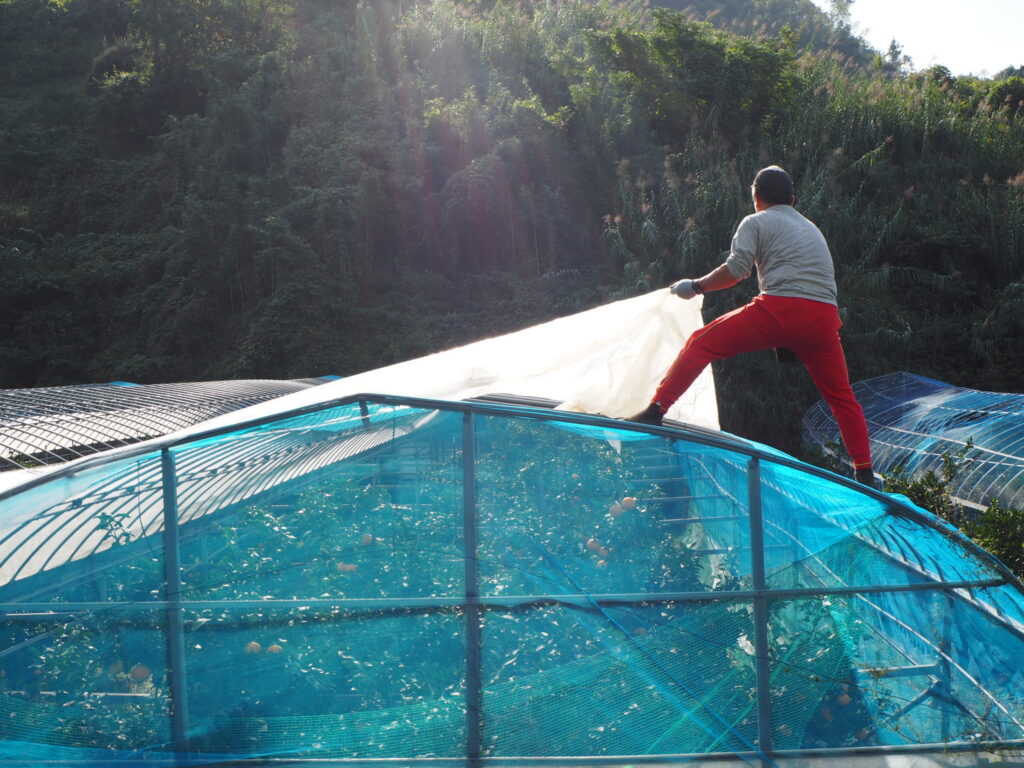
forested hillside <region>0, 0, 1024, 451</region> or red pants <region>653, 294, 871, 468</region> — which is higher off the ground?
forested hillside <region>0, 0, 1024, 451</region>

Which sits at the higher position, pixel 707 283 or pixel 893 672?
pixel 707 283

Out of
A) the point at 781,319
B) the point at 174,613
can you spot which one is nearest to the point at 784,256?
the point at 781,319

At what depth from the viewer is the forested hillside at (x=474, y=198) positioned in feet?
43.3

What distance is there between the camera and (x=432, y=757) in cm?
312

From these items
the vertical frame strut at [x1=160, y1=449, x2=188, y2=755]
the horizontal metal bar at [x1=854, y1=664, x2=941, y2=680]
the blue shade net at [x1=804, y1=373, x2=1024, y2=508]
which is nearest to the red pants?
the horizontal metal bar at [x1=854, y1=664, x2=941, y2=680]

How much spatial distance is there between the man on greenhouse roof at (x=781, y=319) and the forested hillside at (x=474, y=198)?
24.8 ft

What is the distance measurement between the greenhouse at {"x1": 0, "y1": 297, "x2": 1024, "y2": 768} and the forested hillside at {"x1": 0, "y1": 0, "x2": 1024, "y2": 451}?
828cm

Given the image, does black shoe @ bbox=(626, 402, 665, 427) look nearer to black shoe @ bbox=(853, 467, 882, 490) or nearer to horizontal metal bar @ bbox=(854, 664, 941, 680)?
black shoe @ bbox=(853, 467, 882, 490)

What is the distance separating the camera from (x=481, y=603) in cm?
325

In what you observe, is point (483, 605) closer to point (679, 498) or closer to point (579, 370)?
point (679, 498)

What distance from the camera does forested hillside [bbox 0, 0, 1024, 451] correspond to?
13.2 metres

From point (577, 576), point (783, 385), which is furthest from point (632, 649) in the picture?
point (783, 385)

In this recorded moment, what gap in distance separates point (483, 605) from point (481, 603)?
1 cm

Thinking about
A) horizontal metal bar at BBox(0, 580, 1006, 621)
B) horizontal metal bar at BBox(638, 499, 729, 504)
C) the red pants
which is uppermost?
the red pants
